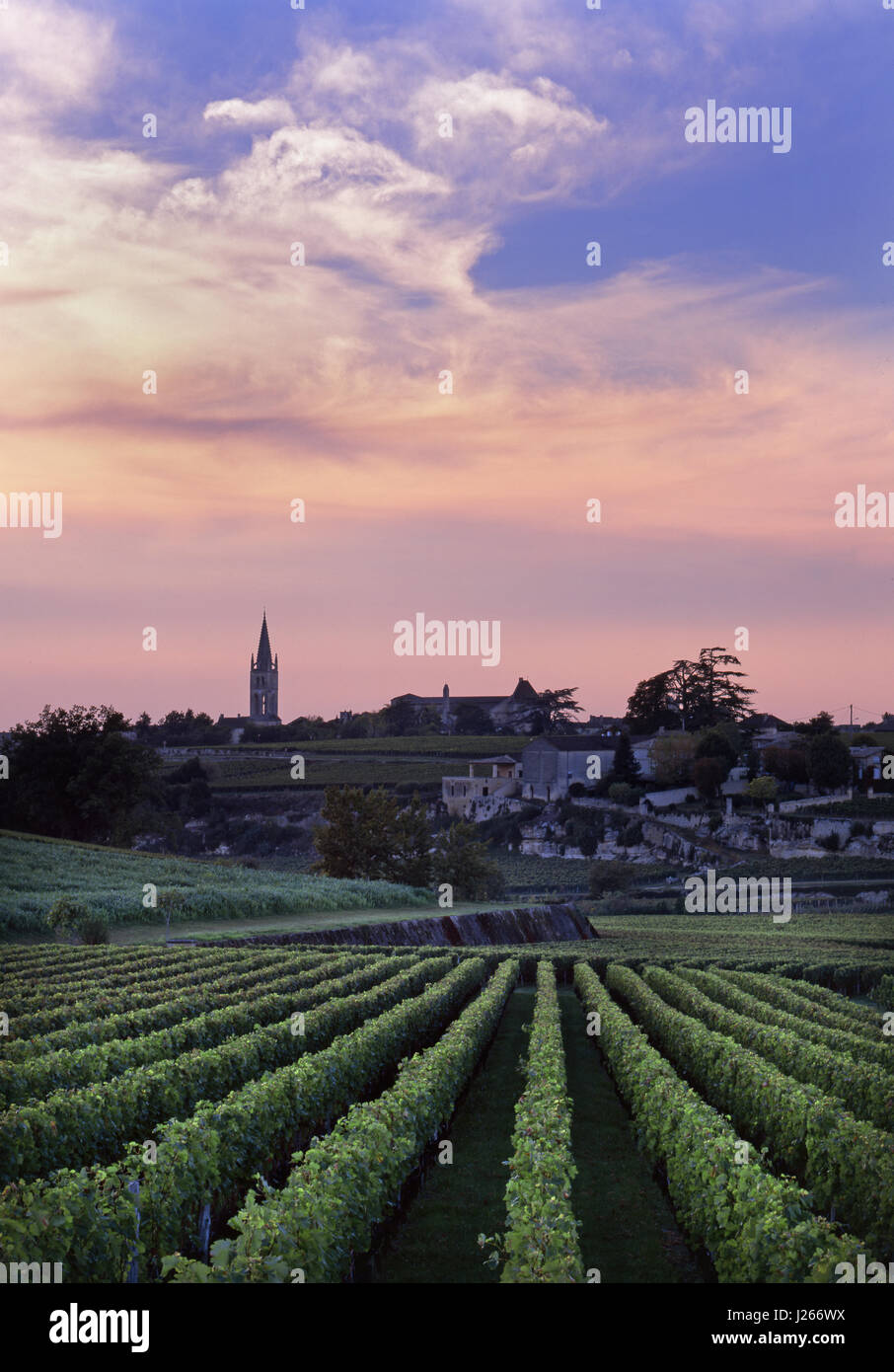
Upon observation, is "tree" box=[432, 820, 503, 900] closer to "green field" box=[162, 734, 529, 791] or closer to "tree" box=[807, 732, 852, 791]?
"tree" box=[807, 732, 852, 791]

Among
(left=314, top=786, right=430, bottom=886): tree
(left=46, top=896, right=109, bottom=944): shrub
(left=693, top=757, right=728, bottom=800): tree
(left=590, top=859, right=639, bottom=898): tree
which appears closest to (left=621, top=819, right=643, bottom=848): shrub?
(left=693, top=757, right=728, bottom=800): tree

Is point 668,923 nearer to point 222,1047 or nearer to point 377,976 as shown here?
point 377,976

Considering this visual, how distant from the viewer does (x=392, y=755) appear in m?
148

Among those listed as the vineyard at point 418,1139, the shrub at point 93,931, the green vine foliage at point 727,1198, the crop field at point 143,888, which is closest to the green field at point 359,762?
the crop field at point 143,888

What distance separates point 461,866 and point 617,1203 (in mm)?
55228

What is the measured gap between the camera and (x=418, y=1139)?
544 inches

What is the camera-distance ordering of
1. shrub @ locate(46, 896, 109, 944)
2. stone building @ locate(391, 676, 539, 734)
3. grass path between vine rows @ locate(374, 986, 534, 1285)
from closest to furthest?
1. grass path between vine rows @ locate(374, 986, 534, 1285)
2. shrub @ locate(46, 896, 109, 944)
3. stone building @ locate(391, 676, 539, 734)

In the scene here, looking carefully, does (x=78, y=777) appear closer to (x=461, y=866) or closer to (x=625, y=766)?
(x=461, y=866)

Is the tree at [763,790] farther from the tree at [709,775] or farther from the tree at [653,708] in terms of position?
the tree at [653,708]

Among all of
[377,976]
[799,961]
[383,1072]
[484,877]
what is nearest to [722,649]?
[484,877]

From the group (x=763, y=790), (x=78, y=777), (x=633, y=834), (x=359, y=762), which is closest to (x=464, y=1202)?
(x=78, y=777)

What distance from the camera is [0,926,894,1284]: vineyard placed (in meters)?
8.95

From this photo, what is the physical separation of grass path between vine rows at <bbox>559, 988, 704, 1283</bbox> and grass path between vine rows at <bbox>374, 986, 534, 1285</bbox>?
3.49 ft
